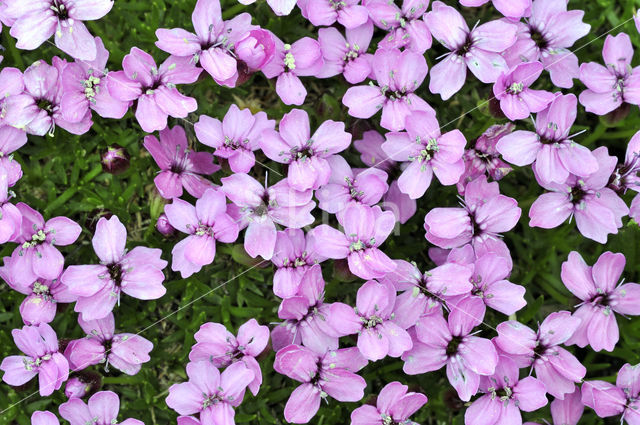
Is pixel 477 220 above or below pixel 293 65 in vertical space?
below

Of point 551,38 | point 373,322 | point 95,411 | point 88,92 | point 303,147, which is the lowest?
point 95,411

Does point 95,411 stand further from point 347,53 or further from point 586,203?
point 586,203

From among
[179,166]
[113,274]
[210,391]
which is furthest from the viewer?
[179,166]

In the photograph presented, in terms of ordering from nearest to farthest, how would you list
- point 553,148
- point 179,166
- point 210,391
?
point 210,391 → point 553,148 → point 179,166

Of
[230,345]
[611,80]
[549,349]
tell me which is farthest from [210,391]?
[611,80]

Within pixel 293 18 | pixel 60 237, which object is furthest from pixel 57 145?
pixel 293 18

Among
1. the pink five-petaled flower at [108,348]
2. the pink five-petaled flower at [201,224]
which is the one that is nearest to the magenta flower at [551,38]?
the pink five-petaled flower at [201,224]

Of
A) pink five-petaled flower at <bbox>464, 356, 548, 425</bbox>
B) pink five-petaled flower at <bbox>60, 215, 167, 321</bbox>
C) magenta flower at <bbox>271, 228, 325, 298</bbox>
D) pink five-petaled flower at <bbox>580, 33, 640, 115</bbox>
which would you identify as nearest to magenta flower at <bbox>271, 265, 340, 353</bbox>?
magenta flower at <bbox>271, 228, 325, 298</bbox>
